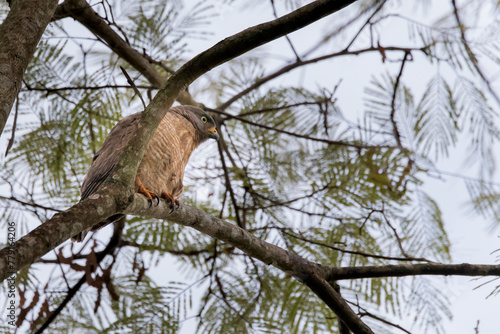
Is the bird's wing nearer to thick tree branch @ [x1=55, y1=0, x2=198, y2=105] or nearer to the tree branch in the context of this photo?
thick tree branch @ [x1=55, y1=0, x2=198, y2=105]

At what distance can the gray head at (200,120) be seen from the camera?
3303mm

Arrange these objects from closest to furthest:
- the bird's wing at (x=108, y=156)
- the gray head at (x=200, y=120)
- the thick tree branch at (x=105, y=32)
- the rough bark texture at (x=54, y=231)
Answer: the rough bark texture at (x=54, y=231)
the bird's wing at (x=108, y=156)
the thick tree branch at (x=105, y=32)
the gray head at (x=200, y=120)

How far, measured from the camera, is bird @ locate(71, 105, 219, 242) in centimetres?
252

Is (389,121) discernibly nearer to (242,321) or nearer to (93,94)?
(242,321)

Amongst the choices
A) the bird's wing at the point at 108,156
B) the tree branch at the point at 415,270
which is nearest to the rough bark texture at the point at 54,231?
the bird's wing at the point at 108,156

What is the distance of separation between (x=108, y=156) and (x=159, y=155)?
0.97ft

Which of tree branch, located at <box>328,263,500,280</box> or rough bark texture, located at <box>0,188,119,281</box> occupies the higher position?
tree branch, located at <box>328,263,500,280</box>

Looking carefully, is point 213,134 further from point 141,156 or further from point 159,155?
point 141,156

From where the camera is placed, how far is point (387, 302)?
114 inches

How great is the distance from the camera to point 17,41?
178 cm

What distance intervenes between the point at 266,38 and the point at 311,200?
61.7 inches

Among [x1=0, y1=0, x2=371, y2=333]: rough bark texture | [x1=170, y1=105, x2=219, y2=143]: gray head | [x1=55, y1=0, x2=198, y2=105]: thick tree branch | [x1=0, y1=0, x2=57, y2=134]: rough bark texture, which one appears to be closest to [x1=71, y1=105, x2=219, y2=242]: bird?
[x1=170, y1=105, x2=219, y2=143]: gray head

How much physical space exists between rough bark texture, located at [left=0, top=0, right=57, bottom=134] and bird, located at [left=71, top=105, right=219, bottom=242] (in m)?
0.70

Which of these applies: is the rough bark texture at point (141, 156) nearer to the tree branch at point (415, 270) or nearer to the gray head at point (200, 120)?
the tree branch at point (415, 270)
